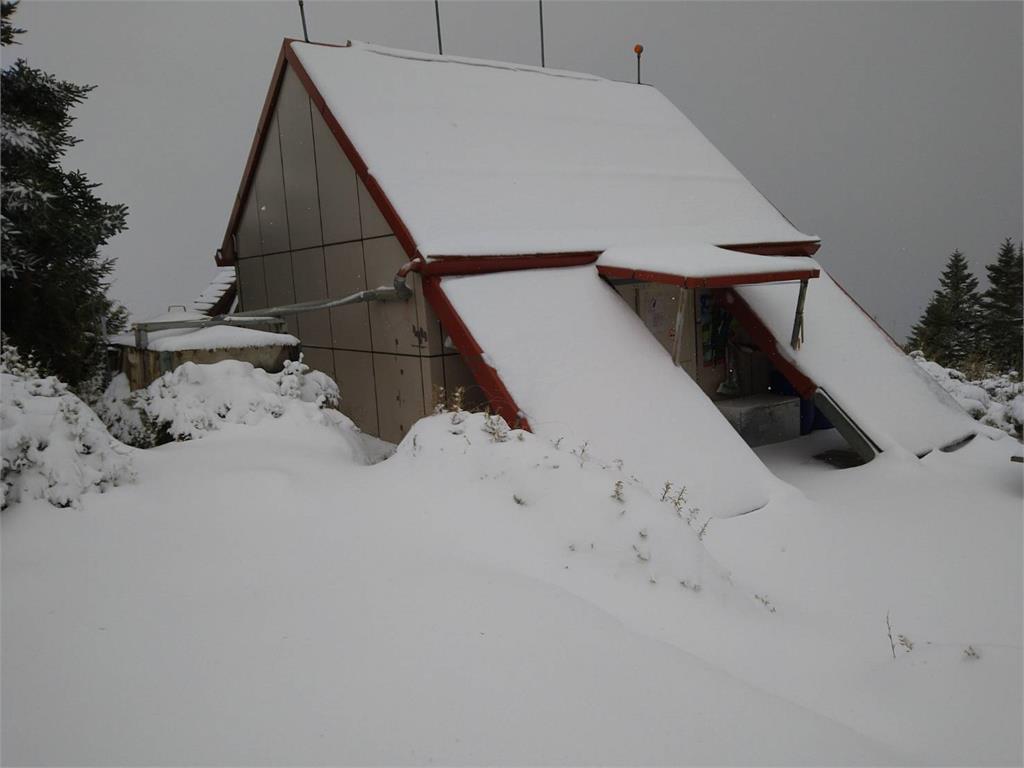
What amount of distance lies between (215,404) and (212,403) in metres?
0.03

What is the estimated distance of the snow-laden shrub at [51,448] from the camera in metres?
4.05

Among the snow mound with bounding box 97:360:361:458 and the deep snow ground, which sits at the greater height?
the snow mound with bounding box 97:360:361:458

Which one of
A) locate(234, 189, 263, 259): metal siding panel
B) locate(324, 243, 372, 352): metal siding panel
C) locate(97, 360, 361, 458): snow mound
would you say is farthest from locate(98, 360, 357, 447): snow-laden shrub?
locate(234, 189, 263, 259): metal siding panel

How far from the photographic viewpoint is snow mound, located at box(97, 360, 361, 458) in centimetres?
651

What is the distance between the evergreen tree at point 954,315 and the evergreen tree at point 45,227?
105 ft

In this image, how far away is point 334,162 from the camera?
29.6 feet

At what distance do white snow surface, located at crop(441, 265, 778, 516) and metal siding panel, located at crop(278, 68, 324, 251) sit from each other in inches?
130

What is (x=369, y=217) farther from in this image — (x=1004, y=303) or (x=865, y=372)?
(x=1004, y=303)

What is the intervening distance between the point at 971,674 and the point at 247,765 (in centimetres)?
347

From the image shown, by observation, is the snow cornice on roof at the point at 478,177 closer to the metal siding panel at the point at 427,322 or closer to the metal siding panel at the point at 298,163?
the metal siding panel at the point at 298,163

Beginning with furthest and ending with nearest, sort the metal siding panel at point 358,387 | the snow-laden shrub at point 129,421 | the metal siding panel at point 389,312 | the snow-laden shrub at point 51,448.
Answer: the metal siding panel at point 358,387 < the metal siding panel at point 389,312 < the snow-laden shrub at point 129,421 < the snow-laden shrub at point 51,448

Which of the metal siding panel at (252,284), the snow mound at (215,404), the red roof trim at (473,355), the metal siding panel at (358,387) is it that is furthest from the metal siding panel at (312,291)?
the red roof trim at (473,355)

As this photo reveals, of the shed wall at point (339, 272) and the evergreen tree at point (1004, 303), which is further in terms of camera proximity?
the evergreen tree at point (1004, 303)

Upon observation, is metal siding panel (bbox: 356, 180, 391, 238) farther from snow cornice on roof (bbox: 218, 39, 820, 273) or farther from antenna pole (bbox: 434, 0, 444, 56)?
antenna pole (bbox: 434, 0, 444, 56)
